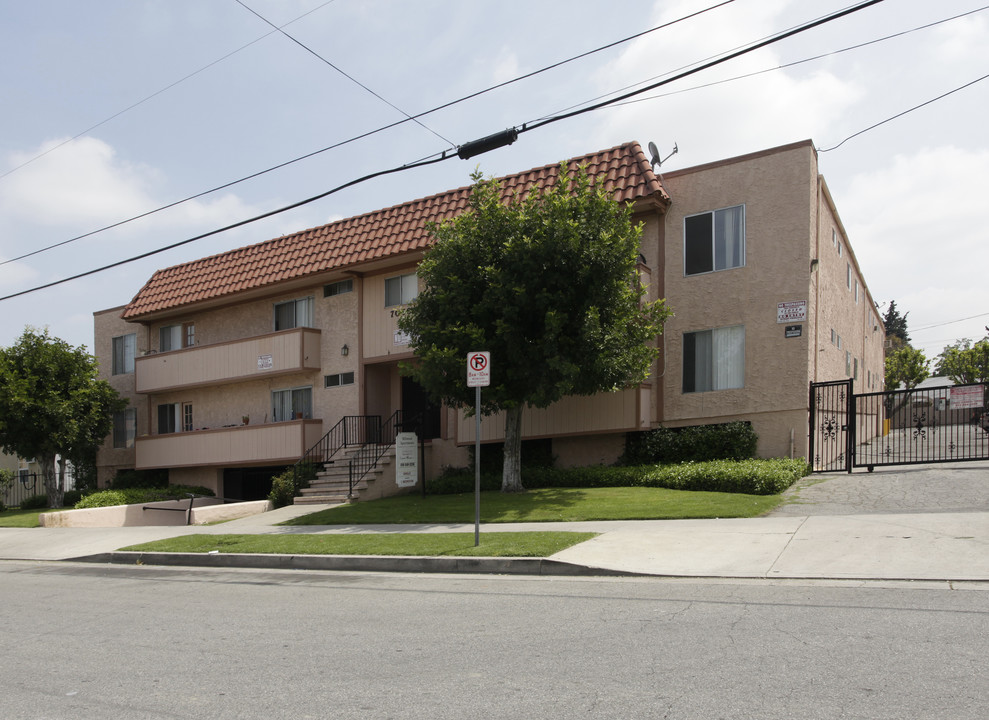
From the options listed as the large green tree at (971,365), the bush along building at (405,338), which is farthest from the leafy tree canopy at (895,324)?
the bush along building at (405,338)

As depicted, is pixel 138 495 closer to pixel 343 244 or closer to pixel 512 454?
pixel 343 244

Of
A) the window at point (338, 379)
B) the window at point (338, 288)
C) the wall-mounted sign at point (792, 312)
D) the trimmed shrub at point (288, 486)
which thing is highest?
the window at point (338, 288)

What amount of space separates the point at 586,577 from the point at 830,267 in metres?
14.4

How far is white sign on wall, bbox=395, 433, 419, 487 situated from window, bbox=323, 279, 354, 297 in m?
6.91

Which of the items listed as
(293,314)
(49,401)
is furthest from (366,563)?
(49,401)

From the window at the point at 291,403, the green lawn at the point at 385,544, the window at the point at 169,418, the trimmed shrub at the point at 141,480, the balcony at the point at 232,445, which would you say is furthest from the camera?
the window at the point at 169,418

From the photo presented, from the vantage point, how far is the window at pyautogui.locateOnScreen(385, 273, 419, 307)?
2238 centimetres

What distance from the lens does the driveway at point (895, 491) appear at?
12.4m

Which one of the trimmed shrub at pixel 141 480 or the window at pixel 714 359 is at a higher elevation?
the window at pixel 714 359

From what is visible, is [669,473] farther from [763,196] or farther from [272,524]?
[272,524]

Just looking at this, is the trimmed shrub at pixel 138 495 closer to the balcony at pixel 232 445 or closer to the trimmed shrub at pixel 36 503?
the balcony at pixel 232 445

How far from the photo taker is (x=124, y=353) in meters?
30.4

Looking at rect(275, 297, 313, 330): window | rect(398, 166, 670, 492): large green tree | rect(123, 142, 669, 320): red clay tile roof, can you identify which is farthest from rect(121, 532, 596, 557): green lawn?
rect(275, 297, 313, 330): window

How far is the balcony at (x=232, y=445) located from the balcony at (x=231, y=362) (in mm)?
1641
